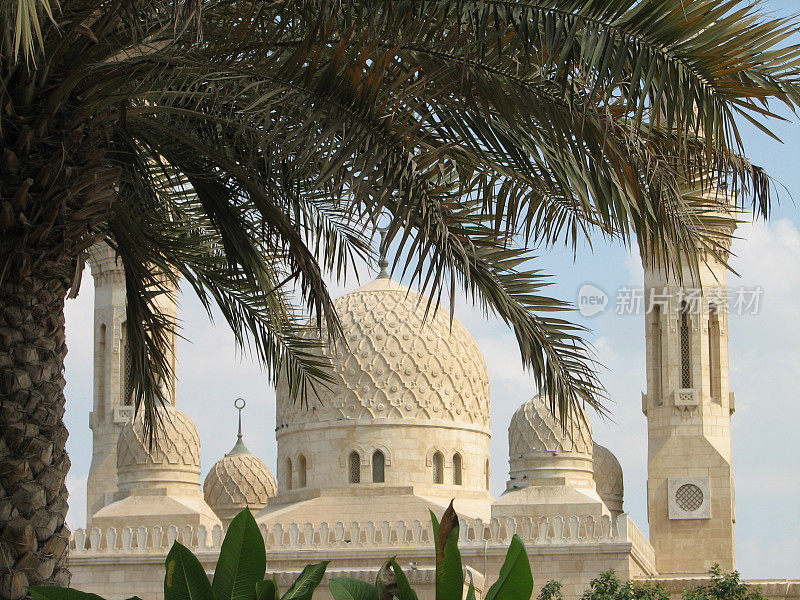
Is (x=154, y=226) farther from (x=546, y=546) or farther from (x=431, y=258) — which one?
(x=546, y=546)

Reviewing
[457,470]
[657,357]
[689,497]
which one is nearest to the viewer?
[689,497]

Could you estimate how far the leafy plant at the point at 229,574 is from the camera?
341cm

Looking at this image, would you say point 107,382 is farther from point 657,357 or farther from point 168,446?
point 657,357

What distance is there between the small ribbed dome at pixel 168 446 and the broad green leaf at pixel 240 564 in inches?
898

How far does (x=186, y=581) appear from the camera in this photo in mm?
3416

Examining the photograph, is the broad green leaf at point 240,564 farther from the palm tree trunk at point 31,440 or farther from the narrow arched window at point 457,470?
the narrow arched window at point 457,470

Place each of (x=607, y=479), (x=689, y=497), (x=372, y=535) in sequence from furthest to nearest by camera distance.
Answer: (x=607, y=479) < (x=689, y=497) < (x=372, y=535)

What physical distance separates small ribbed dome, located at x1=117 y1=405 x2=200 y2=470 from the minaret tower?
2201 millimetres

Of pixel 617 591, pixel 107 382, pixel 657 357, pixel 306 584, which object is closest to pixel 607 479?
pixel 657 357

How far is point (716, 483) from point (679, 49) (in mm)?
22235

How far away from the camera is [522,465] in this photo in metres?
25.0

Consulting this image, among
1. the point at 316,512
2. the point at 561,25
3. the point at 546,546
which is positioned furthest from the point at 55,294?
the point at 316,512

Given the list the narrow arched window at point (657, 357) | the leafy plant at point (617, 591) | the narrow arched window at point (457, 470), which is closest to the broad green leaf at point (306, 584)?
the leafy plant at point (617, 591)

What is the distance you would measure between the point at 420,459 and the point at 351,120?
68.0ft
